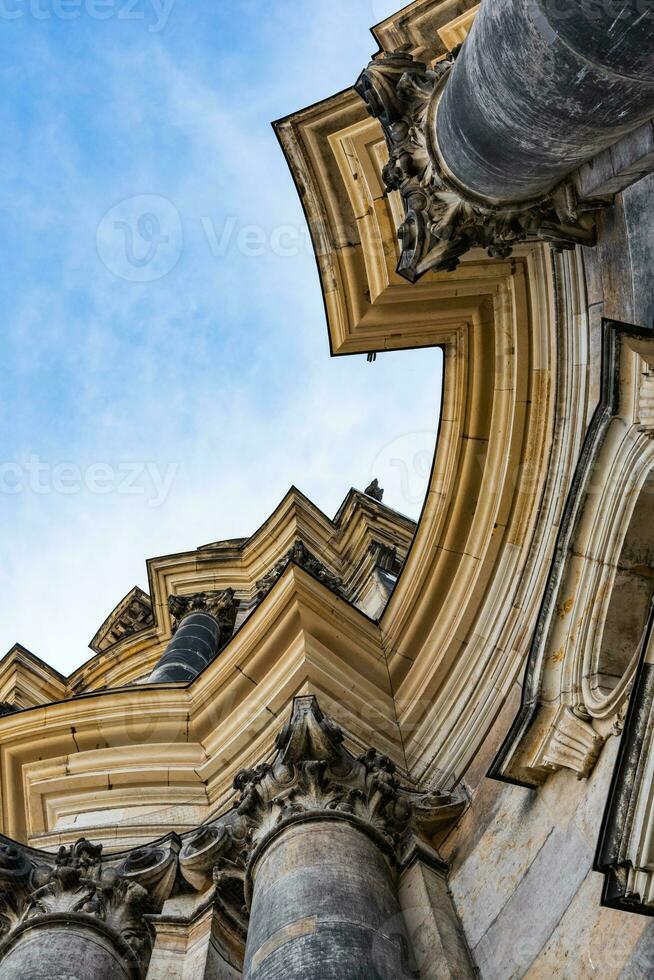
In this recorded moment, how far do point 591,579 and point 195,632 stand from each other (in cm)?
1134

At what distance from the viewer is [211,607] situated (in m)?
19.0

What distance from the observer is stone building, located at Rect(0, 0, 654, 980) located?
217 inches

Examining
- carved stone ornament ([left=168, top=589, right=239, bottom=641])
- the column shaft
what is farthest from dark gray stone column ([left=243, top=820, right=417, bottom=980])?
carved stone ornament ([left=168, top=589, right=239, bottom=641])

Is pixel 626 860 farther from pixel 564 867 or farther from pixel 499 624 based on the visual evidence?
pixel 499 624

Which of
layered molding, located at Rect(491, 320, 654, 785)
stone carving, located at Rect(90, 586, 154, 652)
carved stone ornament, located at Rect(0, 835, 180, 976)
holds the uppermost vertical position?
layered molding, located at Rect(491, 320, 654, 785)

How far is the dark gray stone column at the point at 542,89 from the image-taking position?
479cm

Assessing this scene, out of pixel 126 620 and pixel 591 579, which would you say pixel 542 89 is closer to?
pixel 591 579

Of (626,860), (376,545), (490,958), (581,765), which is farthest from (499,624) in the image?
(376,545)

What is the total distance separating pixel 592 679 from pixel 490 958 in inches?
67.9

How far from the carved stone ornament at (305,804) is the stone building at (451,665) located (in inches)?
0.9

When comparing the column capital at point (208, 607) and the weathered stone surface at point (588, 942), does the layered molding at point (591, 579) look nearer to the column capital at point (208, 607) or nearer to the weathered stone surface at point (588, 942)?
the weathered stone surface at point (588, 942)

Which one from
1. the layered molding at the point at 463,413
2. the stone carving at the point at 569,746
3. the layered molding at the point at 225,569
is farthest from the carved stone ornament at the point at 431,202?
the layered molding at the point at 225,569

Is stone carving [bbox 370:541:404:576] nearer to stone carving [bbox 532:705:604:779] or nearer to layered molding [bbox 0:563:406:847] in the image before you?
layered molding [bbox 0:563:406:847]

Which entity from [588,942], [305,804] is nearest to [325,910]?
[305,804]
